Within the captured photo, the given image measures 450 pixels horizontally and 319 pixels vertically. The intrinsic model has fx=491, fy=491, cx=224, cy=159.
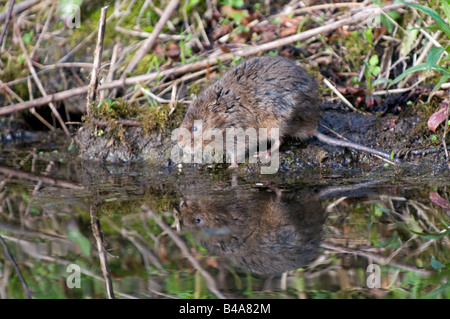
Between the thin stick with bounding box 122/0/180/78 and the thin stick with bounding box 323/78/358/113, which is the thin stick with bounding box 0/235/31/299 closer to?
the thin stick with bounding box 122/0/180/78

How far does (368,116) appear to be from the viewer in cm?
483

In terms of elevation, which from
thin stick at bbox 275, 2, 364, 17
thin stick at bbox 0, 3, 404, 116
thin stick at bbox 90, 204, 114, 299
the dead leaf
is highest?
thin stick at bbox 275, 2, 364, 17

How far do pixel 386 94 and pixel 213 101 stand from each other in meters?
1.91

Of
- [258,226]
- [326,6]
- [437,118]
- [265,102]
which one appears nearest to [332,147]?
[265,102]

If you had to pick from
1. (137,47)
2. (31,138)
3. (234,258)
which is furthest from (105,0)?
(234,258)

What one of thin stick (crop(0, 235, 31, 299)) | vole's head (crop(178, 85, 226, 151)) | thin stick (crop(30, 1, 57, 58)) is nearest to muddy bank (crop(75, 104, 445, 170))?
vole's head (crop(178, 85, 226, 151))

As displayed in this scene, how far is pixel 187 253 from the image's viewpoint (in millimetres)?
2715

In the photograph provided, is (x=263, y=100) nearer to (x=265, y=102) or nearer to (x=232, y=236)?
(x=265, y=102)

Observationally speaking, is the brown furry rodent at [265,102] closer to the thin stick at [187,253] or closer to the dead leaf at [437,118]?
the dead leaf at [437,118]

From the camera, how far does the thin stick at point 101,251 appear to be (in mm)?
2402

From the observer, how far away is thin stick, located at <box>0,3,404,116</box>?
210 inches

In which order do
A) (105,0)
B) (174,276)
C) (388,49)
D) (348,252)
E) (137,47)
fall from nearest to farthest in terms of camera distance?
(174,276), (348,252), (388,49), (137,47), (105,0)

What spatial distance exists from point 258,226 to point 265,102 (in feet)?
5.30
